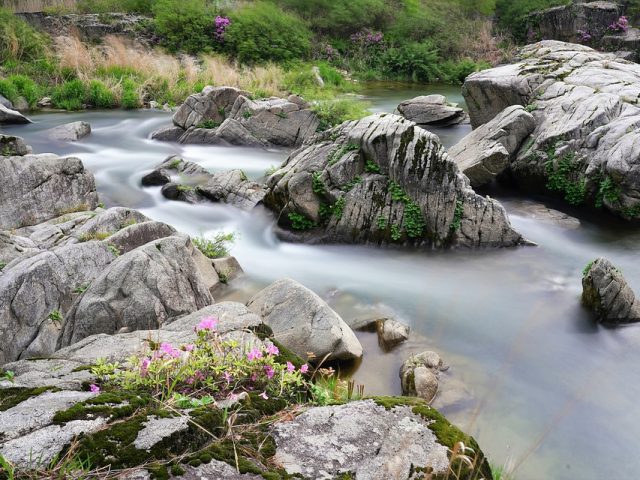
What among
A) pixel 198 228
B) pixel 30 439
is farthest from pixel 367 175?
pixel 30 439

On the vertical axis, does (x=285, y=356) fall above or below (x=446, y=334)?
above

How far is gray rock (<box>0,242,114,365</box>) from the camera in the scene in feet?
19.8

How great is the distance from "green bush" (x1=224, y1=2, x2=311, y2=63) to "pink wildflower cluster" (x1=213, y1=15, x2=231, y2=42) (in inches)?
11.1

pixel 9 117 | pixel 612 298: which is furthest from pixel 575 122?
pixel 9 117

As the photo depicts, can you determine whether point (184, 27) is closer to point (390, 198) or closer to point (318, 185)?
point (318, 185)

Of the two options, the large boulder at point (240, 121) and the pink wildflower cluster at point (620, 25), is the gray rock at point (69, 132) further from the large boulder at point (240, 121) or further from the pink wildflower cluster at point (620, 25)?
the pink wildflower cluster at point (620, 25)

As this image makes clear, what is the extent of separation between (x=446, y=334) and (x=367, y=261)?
2.49 meters

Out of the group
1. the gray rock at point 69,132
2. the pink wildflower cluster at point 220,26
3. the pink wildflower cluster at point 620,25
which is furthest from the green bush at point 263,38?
the pink wildflower cluster at point 620,25

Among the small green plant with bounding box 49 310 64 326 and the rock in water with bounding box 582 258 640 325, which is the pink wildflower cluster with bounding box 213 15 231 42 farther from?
the rock in water with bounding box 582 258 640 325

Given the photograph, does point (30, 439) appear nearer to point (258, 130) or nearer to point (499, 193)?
point (499, 193)

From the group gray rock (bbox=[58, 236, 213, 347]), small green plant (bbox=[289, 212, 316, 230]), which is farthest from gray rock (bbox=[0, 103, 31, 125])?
gray rock (bbox=[58, 236, 213, 347])

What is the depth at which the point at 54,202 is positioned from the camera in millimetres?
10422

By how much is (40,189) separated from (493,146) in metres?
9.32

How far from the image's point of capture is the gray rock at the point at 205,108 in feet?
57.8
